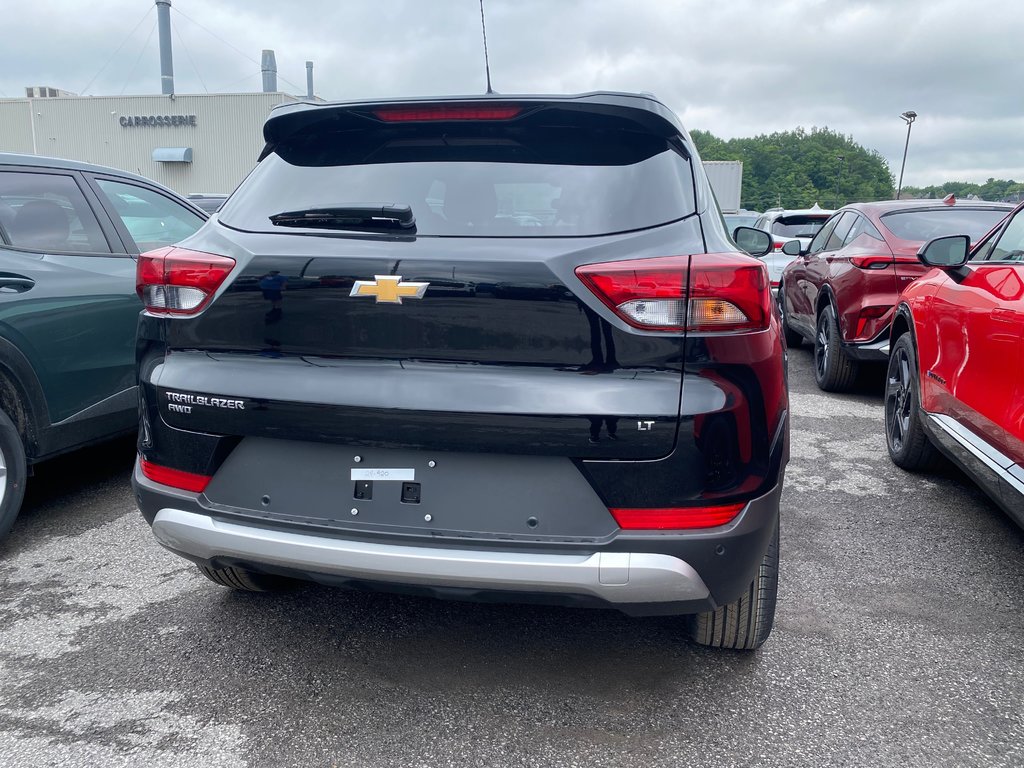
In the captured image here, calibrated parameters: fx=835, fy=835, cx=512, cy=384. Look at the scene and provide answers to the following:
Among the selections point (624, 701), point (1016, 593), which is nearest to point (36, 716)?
point (624, 701)

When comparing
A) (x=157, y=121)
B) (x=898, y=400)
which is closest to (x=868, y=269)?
(x=898, y=400)

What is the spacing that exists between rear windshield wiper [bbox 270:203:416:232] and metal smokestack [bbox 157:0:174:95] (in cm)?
4840

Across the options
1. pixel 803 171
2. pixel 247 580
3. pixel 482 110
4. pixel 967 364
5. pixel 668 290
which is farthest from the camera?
pixel 803 171

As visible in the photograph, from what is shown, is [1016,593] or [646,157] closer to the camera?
[646,157]

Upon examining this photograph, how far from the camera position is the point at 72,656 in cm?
266

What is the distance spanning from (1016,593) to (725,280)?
6.87ft

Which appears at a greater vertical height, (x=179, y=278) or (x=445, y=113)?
(x=445, y=113)

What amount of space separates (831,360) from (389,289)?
5.46 m

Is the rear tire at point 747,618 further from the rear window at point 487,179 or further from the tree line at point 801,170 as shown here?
the tree line at point 801,170

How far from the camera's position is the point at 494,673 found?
258 cm

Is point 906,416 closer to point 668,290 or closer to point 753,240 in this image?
point 753,240

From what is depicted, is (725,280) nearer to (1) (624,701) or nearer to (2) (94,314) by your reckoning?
(1) (624,701)

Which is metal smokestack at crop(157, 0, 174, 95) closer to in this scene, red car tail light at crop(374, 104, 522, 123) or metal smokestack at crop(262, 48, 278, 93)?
metal smokestack at crop(262, 48, 278, 93)

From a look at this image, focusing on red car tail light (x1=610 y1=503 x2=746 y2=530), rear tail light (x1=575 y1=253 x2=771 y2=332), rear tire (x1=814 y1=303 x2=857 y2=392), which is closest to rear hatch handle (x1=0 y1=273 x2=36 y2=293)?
rear tail light (x1=575 y1=253 x2=771 y2=332)
